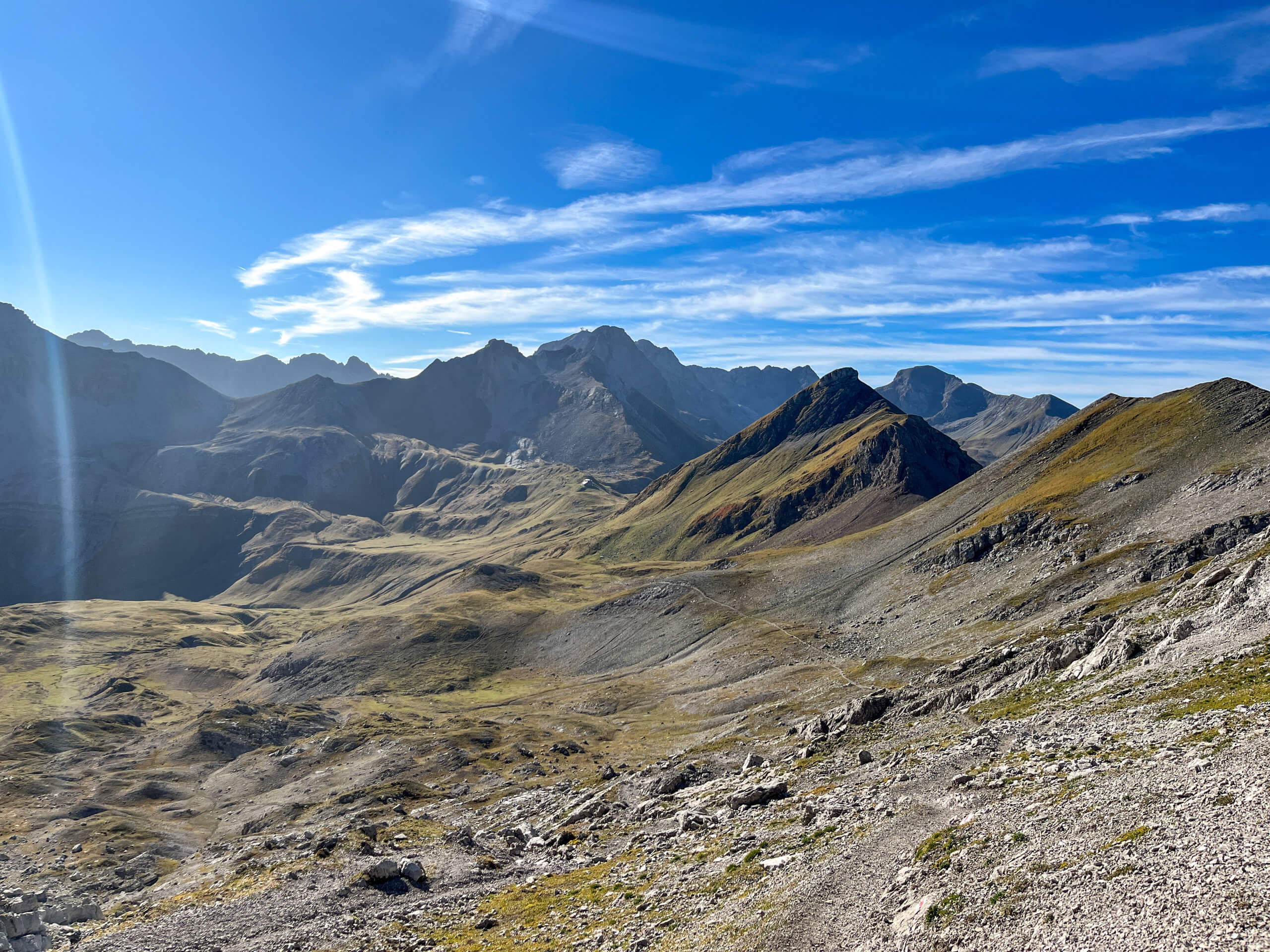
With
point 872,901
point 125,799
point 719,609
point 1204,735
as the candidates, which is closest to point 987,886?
point 872,901

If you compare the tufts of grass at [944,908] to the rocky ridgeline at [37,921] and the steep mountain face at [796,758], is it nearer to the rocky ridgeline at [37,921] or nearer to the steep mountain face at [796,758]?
the steep mountain face at [796,758]

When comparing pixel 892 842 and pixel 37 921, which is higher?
pixel 892 842

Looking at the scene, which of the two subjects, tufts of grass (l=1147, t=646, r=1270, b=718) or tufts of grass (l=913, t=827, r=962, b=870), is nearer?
tufts of grass (l=913, t=827, r=962, b=870)

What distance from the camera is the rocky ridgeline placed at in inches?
1681

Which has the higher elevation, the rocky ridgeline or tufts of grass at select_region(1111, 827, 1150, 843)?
tufts of grass at select_region(1111, 827, 1150, 843)

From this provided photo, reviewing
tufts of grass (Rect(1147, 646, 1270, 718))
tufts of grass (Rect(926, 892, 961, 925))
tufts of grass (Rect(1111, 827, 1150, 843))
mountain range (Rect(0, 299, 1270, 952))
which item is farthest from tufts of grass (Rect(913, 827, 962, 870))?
tufts of grass (Rect(1147, 646, 1270, 718))

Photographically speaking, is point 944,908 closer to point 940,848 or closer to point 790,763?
point 940,848

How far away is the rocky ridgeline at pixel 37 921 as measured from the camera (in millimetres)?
42688

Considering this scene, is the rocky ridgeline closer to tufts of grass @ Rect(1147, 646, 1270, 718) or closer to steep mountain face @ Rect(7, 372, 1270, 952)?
steep mountain face @ Rect(7, 372, 1270, 952)

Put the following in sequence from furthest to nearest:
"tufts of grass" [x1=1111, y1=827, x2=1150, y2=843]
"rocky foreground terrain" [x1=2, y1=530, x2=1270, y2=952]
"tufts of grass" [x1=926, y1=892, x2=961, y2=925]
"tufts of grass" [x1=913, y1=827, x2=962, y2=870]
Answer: "tufts of grass" [x1=913, y1=827, x2=962, y2=870], "tufts of grass" [x1=926, y1=892, x2=961, y2=925], "tufts of grass" [x1=1111, y1=827, x2=1150, y2=843], "rocky foreground terrain" [x1=2, y1=530, x2=1270, y2=952]

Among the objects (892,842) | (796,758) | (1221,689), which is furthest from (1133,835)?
(796,758)

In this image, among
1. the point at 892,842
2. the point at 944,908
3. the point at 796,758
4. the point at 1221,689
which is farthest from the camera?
the point at 796,758

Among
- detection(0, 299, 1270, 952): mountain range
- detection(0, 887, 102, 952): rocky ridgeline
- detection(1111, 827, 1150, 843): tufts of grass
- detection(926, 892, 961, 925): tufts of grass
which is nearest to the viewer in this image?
detection(1111, 827, 1150, 843): tufts of grass

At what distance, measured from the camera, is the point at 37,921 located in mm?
45062
